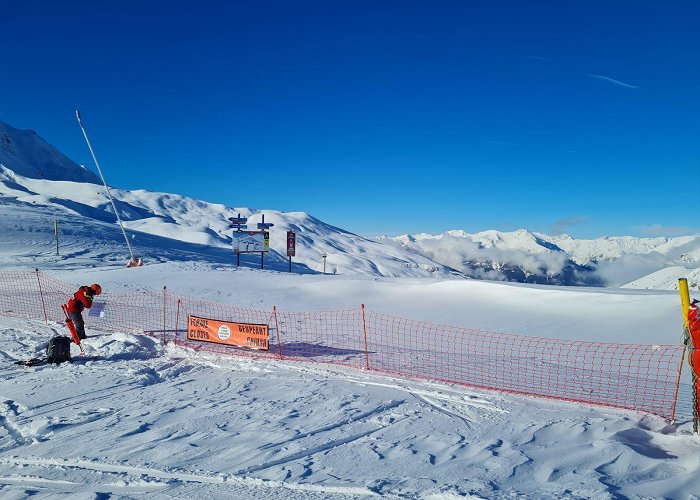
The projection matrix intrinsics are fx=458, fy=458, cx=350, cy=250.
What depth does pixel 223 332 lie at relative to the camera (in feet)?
35.3

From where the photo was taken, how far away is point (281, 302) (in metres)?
20.5

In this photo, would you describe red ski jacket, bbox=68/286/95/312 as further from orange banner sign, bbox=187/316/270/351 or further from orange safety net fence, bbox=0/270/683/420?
orange banner sign, bbox=187/316/270/351

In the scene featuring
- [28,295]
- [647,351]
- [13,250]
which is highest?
[13,250]

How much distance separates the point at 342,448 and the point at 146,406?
3268 mm

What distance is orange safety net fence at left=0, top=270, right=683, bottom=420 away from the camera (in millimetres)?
8875

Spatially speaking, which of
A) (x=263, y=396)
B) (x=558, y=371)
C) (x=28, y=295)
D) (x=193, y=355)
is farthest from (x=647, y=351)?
(x=28, y=295)

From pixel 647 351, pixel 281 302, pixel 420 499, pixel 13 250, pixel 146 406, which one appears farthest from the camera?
pixel 13 250

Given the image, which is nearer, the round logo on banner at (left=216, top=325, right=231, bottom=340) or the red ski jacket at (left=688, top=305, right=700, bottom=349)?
the red ski jacket at (left=688, top=305, right=700, bottom=349)

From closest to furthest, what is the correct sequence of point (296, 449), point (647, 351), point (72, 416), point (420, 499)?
point (420, 499) < point (296, 449) < point (72, 416) < point (647, 351)

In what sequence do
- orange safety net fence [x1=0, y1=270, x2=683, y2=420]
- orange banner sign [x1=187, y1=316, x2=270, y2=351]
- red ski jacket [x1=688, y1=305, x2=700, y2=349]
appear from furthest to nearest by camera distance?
orange banner sign [x1=187, y1=316, x2=270, y2=351] < orange safety net fence [x1=0, y1=270, x2=683, y2=420] < red ski jacket [x1=688, y1=305, x2=700, y2=349]

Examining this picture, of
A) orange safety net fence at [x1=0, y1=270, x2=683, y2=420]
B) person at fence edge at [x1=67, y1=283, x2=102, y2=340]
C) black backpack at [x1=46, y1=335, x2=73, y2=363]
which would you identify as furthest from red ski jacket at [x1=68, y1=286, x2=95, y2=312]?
black backpack at [x1=46, y1=335, x2=73, y2=363]

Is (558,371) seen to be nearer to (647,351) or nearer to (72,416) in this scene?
(647,351)

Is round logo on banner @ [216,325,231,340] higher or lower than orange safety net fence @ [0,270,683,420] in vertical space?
higher

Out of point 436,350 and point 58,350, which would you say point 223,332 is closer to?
point 58,350
